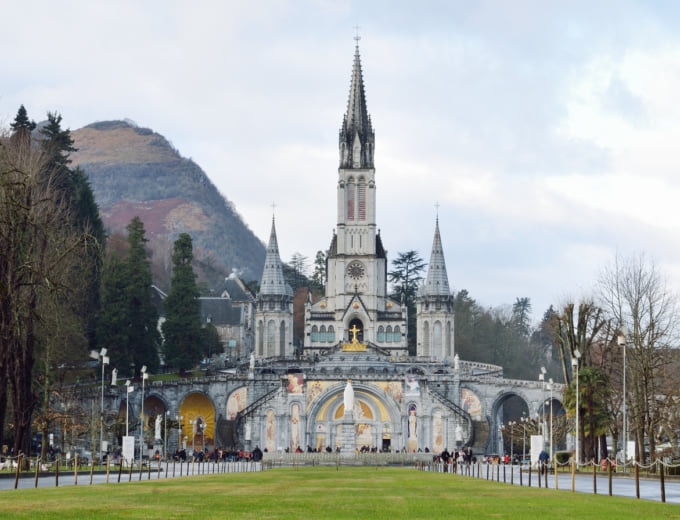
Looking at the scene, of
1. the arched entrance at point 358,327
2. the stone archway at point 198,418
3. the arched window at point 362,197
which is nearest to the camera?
the stone archway at point 198,418

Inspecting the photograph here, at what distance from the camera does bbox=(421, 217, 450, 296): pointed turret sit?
472 ft

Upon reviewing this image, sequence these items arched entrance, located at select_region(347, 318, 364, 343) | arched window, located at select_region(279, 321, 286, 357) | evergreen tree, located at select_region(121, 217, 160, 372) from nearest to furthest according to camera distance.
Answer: evergreen tree, located at select_region(121, 217, 160, 372)
arched window, located at select_region(279, 321, 286, 357)
arched entrance, located at select_region(347, 318, 364, 343)

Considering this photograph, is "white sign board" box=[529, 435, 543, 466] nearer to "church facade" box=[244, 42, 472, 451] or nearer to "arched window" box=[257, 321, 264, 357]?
"church facade" box=[244, 42, 472, 451]

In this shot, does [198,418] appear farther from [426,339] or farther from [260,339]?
[426,339]

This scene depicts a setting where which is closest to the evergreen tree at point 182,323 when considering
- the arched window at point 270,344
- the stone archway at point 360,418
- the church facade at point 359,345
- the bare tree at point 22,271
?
the church facade at point 359,345

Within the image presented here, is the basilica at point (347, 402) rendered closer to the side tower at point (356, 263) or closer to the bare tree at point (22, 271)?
the side tower at point (356, 263)

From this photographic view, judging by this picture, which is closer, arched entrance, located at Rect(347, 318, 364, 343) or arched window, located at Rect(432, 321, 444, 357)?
arched window, located at Rect(432, 321, 444, 357)

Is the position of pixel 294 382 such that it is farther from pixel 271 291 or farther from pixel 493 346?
pixel 493 346

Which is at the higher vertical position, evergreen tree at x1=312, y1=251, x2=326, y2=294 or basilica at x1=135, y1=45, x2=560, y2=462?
evergreen tree at x1=312, y1=251, x2=326, y2=294

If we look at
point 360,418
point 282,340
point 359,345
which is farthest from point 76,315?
point 282,340

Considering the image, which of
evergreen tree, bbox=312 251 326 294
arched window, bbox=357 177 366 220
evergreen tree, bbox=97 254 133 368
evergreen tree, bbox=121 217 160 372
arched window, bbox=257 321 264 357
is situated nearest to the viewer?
evergreen tree, bbox=97 254 133 368

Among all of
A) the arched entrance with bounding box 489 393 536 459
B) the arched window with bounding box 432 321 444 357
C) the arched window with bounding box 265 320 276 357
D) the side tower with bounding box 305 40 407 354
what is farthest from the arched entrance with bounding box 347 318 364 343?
the arched entrance with bounding box 489 393 536 459

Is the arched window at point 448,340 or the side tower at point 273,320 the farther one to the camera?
the side tower at point 273,320

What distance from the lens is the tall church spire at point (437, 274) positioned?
472 feet
